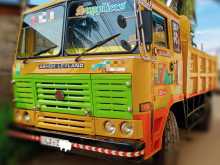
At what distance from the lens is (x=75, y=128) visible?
4207mm

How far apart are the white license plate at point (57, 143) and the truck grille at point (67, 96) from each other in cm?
34

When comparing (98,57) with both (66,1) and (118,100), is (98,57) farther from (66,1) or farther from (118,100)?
(66,1)

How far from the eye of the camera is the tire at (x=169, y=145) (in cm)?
440

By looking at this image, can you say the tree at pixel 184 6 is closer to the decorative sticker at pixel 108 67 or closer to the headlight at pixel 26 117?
the decorative sticker at pixel 108 67

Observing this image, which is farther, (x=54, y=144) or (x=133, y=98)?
(x=54, y=144)

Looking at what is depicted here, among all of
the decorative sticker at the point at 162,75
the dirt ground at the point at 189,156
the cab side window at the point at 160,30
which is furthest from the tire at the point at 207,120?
the cab side window at the point at 160,30

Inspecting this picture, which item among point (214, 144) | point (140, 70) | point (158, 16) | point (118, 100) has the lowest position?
point (214, 144)

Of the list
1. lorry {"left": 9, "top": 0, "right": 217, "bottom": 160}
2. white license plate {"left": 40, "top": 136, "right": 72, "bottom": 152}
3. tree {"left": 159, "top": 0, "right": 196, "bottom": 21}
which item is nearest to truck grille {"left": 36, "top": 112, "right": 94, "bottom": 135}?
lorry {"left": 9, "top": 0, "right": 217, "bottom": 160}

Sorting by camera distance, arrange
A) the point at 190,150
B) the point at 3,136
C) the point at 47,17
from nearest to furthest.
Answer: the point at 47,17, the point at 3,136, the point at 190,150

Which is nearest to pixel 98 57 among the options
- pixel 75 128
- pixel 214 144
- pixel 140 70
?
pixel 140 70

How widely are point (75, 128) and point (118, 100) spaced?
0.70m

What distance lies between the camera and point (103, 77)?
12.8ft

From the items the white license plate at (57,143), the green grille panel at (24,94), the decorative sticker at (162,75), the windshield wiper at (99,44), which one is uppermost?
the windshield wiper at (99,44)

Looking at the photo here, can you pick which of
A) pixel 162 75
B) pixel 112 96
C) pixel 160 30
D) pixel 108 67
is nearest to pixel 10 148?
pixel 112 96
